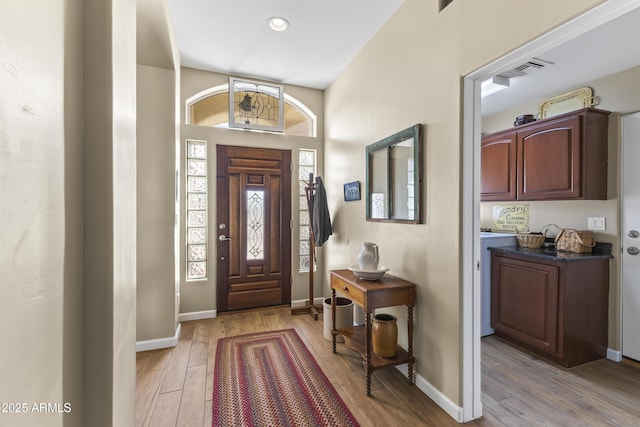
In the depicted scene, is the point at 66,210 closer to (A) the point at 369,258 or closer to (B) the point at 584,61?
(A) the point at 369,258

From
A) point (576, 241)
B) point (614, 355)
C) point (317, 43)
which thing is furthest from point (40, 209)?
point (614, 355)

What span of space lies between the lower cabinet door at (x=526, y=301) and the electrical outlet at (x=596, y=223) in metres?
0.73

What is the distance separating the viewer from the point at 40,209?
0.63m

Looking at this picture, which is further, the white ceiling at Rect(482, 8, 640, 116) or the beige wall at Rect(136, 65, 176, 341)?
the beige wall at Rect(136, 65, 176, 341)

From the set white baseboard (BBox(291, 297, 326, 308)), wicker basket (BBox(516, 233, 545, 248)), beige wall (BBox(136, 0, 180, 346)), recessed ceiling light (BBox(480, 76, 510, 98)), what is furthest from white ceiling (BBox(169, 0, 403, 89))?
white baseboard (BBox(291, 297, 326, 308))

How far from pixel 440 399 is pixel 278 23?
3245mm

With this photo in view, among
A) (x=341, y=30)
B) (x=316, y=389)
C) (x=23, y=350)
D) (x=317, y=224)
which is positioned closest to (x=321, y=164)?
(x=317, y=224)

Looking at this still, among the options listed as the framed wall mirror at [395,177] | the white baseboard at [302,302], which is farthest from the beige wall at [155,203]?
the framed wall mirror at [395,177]

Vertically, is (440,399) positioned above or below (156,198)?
below

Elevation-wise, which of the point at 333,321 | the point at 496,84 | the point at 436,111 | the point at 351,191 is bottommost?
the point at 333,321

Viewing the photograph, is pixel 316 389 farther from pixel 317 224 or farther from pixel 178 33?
pixel 178 33

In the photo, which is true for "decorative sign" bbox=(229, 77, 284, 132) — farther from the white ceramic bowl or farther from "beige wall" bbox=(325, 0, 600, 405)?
the white ceramic bowl

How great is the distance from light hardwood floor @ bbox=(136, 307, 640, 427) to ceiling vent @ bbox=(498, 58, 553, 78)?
8.38 ft

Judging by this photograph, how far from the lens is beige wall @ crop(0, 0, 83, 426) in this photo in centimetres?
53
